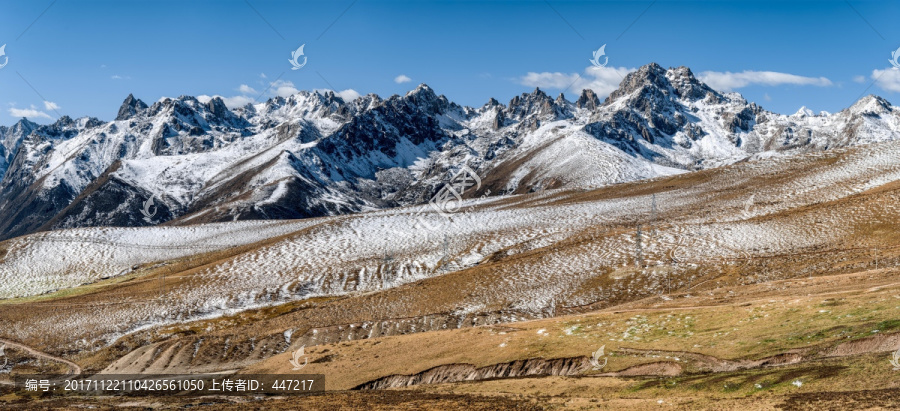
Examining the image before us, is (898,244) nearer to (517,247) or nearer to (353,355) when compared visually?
(517,247)

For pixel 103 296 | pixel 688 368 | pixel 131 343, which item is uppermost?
pixel 103 296

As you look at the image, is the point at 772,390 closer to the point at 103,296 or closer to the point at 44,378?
the point at 44,378

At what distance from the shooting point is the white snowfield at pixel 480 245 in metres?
80.8

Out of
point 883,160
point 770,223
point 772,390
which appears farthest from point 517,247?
point 883,160

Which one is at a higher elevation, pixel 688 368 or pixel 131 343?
pixel 131 343

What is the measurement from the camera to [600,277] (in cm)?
7819

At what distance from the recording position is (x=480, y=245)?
104 meters

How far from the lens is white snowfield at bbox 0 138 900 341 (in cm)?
8081

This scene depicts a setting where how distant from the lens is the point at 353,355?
177 ft

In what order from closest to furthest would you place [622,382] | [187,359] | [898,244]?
[622,382] < [187,359] < [898,244]

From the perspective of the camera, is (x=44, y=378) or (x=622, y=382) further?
(x=44, y=378)

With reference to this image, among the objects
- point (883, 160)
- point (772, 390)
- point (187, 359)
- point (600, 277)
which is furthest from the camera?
point (883, 160)

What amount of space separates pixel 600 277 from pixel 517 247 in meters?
23.4

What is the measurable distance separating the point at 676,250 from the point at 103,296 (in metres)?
82.1
